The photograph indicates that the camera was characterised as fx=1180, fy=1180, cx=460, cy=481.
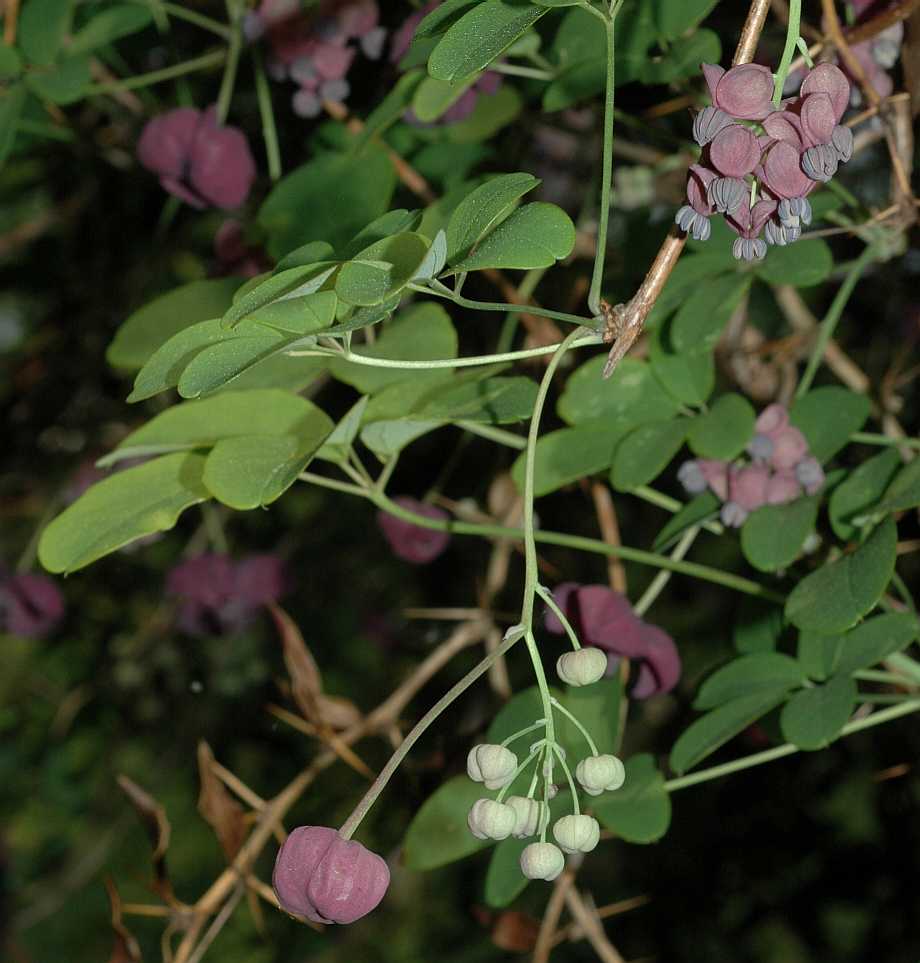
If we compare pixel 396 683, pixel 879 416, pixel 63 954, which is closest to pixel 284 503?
pixel 396 683

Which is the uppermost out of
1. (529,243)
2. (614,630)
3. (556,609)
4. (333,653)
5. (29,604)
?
(529,243)

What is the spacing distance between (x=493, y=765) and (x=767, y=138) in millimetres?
313

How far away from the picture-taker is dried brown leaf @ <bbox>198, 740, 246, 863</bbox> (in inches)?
34.9

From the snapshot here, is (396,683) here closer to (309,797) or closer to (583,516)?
(309,797)

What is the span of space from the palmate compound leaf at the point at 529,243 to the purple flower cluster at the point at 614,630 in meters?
0.34

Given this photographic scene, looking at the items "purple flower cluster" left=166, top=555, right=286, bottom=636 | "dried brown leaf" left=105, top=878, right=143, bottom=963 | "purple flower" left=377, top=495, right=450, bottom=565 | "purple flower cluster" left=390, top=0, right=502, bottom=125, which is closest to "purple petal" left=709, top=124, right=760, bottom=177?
"purple flower cluster" left=390, top=0, right=502, bottom=125

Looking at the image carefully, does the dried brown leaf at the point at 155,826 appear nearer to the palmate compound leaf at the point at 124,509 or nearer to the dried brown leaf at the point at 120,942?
the dried brown leaf at the point at 120,942

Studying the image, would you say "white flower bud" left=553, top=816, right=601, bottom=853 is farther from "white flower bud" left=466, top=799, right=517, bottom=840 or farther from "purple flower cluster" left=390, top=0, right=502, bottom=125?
"purple flower cluster" left=390, top=0, right=502, bottom=125

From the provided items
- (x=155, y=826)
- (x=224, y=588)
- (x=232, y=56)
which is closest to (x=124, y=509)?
(x=155, y=826)

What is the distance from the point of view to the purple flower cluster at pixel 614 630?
2.73 feet

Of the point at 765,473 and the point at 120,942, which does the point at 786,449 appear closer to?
the point at 765,473

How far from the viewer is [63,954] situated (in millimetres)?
2633

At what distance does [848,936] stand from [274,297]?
5.51 ft

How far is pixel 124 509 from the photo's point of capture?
2.39ft
